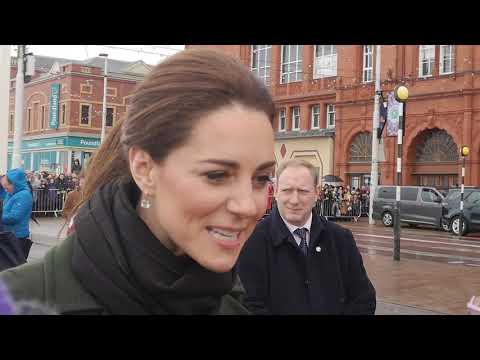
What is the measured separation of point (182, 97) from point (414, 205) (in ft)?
71.9

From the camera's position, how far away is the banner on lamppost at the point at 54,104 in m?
46.3

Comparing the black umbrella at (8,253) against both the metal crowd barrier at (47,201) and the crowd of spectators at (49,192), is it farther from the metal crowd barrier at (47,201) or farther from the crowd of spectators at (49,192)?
the metal crowd barrier at (47,201)

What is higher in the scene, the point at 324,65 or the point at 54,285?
the point at 324,65

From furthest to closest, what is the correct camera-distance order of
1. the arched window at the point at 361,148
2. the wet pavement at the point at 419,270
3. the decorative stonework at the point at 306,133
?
the decorative stonework at the point at 306,133, the arched window at the point at 361,148, the wet pavement at the point at 419,270

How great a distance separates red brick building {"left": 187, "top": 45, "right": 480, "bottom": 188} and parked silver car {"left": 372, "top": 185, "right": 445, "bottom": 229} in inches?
166

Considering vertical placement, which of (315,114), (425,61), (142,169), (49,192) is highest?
(425,61)

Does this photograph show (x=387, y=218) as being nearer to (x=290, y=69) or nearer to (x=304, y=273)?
(x=290, y=69)

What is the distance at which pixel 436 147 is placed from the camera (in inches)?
A: 1201

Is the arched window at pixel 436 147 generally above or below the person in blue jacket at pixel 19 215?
above

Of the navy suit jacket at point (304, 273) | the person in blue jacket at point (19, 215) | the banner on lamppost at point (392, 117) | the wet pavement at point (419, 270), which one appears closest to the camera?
the navy suit jacket at point (304, 273)

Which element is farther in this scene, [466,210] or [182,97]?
[466,210]

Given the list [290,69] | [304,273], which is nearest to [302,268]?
[304,273]

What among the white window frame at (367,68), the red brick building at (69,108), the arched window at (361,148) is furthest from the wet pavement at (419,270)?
the red brick building at (69,108)
